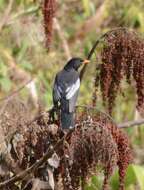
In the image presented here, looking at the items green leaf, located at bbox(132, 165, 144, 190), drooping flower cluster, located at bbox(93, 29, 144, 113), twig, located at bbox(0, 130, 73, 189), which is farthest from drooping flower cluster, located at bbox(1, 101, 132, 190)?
green leaf, located at bbox(132, 165, 144, 190)

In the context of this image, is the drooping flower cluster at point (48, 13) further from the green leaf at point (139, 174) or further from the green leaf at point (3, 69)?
the green leaf at point (3, 69)

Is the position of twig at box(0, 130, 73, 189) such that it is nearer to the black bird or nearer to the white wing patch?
the black bird

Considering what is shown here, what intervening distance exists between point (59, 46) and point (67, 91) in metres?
6.20

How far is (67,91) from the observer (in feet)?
16.6

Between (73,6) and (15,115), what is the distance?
26.2 ft

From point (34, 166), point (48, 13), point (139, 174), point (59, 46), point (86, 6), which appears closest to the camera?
point (34, 166)

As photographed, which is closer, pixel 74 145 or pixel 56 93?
pixel 74 145

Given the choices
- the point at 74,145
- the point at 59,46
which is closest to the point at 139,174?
the point at 74,145

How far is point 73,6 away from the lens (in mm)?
12227

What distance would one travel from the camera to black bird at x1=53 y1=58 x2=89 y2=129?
4.30 metres

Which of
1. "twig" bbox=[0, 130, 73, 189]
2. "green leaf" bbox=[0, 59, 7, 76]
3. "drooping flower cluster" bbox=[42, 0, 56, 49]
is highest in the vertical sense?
"drooping flower cluster" bbox=[42, 0, 56, 49]

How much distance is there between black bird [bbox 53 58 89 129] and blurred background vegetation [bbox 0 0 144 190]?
6.17ft

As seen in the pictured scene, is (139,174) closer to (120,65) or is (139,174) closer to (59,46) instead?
(120,65)

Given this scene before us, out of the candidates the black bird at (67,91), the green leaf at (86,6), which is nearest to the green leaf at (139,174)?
the black bird at (67,91)
